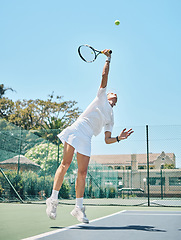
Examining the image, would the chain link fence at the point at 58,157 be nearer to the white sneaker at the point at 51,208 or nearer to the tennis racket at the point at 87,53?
the tennis racket at the point at 87,53

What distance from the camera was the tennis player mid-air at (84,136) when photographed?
3.43 m

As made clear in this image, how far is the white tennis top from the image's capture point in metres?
3.52

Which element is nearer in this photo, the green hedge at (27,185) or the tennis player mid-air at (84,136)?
the tennis player mid-air at (84,136)

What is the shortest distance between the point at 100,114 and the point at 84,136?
31 centimetres

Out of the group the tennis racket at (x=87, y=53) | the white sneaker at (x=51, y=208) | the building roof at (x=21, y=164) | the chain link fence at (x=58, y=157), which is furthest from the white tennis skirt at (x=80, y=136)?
the building roof at (x=21, y=164)

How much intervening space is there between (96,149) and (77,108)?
17502 millimetres

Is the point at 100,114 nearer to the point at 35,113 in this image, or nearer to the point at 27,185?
the point at 27,185

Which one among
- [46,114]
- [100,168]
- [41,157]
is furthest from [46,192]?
[46,114]

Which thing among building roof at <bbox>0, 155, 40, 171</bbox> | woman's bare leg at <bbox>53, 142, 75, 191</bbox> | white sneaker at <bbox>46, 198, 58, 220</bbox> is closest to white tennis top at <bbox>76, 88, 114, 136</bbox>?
woman's bare leg at <bbox>53, 142, 75, 191</bbox>

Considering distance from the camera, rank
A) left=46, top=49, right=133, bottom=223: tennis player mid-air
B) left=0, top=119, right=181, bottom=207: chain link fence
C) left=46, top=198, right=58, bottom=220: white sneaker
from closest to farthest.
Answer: left=46, top=198, right=58, bottom=220: white sneaker
left=46, top=49, right=133, bottom=223: tennis player mid-air
left=0, top=119, right=181, bottom=207: chain link fence

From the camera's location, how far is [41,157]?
11.3 meters

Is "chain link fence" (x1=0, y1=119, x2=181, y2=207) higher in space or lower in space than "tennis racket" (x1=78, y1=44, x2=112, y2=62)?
lower

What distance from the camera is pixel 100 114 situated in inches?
139

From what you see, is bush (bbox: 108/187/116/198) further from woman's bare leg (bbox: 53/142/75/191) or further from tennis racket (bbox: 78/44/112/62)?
woman's bare leg (bbox: 53/142/75/191)
